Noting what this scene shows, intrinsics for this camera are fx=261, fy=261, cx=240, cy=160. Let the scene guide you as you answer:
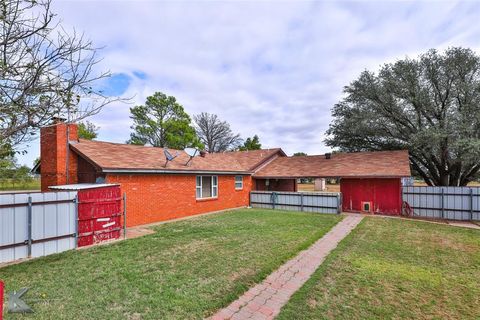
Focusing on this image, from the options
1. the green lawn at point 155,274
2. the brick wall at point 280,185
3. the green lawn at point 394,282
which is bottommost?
the green lawn at point 394,282

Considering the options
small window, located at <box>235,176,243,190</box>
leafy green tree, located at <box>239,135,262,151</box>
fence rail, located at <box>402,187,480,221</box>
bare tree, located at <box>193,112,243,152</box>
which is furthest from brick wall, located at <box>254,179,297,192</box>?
bare tree, located at <box>193,112,243,152</box>

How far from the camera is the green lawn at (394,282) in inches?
172

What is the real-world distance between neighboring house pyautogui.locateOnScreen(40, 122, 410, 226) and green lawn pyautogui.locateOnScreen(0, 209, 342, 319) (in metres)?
3.08

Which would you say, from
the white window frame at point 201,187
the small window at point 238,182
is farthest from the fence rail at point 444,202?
the white window frame at point 201,187

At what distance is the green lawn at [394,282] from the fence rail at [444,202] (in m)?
5.18

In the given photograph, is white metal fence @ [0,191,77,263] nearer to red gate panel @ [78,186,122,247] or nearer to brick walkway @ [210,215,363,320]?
red gate panel @ [78,186,122,247]

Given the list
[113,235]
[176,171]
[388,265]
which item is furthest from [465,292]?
[176,171]

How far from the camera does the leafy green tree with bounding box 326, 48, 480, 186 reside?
56.2ft

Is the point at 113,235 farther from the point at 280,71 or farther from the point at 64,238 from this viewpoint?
the point at 280,71

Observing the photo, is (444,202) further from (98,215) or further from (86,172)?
(86,172)

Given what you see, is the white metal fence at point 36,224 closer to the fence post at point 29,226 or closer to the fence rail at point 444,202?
the fence post at point 29,226

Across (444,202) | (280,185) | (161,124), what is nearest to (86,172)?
(280,185)

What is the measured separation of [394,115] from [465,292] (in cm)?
1807

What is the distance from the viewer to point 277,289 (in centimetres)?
520
